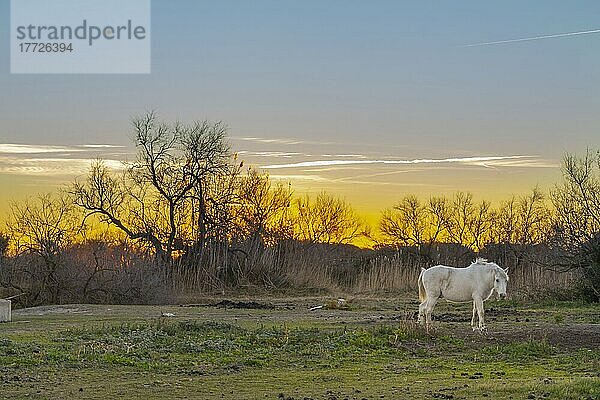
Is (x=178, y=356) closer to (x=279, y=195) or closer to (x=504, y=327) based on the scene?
(x=504, y=327)

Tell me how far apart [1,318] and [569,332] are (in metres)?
14.6

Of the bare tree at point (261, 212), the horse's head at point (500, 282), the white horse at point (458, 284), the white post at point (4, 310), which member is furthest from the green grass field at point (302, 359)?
the bare tree at point (261, 212)

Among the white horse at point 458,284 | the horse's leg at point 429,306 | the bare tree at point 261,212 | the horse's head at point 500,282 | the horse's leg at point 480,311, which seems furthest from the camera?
the bare tree at point 261,212

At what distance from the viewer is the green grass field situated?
503 inches

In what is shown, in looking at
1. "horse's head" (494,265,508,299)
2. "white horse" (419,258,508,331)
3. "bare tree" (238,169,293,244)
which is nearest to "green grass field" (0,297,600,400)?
"white horse" (419,258,508,331)

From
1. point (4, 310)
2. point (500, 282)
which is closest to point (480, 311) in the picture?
point (500, 282)

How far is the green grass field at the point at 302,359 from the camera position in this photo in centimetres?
1277

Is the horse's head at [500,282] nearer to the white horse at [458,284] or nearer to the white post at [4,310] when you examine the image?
the white horse at [458,284]

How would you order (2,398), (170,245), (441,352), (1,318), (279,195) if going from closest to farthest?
1. (2,398)
2. (441,352)
3. (1,318)
4. (170,245)
5. (279,195)

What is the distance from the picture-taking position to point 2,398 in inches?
472

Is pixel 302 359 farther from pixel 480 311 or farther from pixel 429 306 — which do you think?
pixel 480 311

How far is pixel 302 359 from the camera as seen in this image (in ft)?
53.6

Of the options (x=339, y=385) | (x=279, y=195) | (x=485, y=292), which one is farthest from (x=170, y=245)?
(x=339, y=385)

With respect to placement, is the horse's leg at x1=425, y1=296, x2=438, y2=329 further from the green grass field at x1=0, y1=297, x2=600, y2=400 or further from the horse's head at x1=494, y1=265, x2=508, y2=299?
the horse's head at x1=494, y1=265, x2=508, y2=299
